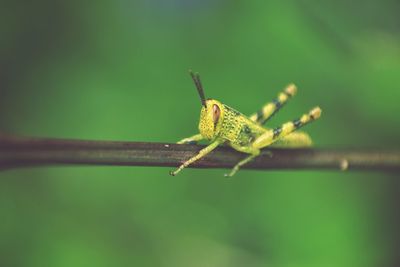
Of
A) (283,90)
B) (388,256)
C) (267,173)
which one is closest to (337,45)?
(283,90)

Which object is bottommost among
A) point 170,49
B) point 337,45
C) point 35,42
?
point 337,45

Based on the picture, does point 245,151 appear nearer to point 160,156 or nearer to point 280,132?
point 280,132

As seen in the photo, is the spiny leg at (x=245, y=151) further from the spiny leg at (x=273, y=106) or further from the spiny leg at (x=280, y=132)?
the spiny leg at (x=273, y=106)

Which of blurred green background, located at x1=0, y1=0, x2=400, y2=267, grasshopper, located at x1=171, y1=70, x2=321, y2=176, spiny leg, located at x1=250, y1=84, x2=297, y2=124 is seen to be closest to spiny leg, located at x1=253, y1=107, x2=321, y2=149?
grasshopper, located at x1=171, y1=70, x2=321, y2=176

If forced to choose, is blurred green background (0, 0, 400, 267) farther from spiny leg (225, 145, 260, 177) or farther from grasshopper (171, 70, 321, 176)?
spiny leg (225, 145, 260, 177)

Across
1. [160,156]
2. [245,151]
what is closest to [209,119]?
[245,151]

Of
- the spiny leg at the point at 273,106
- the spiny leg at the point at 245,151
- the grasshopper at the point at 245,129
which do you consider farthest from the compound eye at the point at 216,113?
the spiny leg at the point at 273,106

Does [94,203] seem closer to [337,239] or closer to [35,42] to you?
[35,42]
